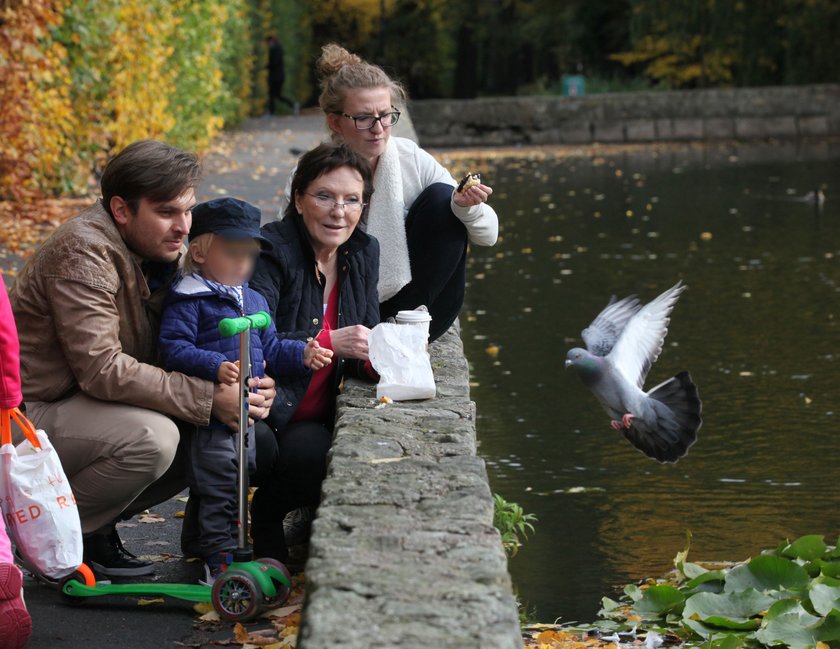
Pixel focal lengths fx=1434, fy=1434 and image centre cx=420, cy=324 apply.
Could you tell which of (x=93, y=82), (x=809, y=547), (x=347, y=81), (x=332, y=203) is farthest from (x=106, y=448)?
(x=93, y=82)

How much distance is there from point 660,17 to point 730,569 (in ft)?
99.4

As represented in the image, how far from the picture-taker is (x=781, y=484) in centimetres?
616

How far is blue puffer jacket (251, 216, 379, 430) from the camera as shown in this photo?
445 centimetres

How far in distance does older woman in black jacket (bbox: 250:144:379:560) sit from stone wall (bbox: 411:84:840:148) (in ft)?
79.5

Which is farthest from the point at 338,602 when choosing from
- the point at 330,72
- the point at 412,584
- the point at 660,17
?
the point at 660,17

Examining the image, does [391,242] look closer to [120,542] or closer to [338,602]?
[120,542]

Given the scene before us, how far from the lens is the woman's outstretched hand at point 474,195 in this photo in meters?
4.93

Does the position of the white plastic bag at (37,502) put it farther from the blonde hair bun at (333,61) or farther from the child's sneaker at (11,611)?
the blonde hair bun at (333,61)

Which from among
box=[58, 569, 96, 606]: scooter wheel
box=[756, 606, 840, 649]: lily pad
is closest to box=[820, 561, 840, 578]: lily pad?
box=[756, 606, 840, 649]: lily pad

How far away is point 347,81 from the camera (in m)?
5.09

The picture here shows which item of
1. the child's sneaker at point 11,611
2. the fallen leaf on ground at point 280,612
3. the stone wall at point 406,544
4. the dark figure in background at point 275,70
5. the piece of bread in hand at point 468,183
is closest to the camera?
the stone wall at point 406,544

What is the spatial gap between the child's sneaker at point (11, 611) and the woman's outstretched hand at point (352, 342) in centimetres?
133

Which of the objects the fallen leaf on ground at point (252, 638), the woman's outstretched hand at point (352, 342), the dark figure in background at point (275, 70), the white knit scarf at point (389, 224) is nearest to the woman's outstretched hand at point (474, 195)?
the white knit scarf at point (389, 224)

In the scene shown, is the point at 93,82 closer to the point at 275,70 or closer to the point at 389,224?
the point at 389,224
